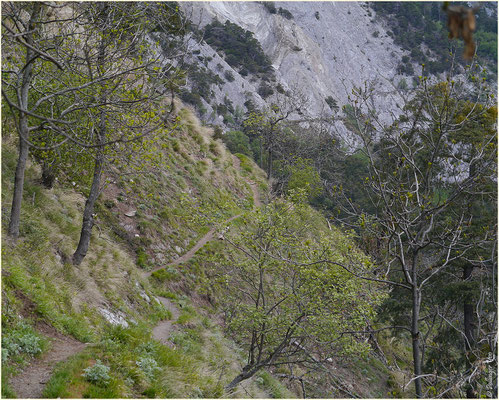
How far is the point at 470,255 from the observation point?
12.8m

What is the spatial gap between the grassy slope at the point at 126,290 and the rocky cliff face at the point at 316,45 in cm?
4852

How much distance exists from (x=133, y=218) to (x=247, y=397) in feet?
28.3

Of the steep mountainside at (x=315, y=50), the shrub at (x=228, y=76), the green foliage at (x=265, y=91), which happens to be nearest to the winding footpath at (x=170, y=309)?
the steep mountainside at (x=315, y=50)

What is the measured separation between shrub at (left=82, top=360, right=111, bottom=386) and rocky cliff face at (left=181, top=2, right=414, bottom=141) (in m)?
59.0

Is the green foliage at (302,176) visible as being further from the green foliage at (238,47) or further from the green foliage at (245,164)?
the green foliage at (238,47)

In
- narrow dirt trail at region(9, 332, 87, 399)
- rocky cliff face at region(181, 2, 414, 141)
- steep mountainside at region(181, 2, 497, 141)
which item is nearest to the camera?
narrow dirt trail at region(9, 332, 87, 399)

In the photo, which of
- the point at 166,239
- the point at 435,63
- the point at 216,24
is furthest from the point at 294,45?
the point at 166,239

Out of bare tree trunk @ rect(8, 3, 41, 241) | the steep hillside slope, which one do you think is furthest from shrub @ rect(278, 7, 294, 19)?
bare tree trunk @ rect(8, 3, 41, 241)

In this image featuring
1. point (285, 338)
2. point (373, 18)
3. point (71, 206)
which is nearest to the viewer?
point (285, 338)

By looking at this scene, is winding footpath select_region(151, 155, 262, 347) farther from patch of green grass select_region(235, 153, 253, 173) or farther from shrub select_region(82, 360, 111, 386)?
patch of green grass select_region(235, 153, 253, 173)

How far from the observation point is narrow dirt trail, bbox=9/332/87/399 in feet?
15.1

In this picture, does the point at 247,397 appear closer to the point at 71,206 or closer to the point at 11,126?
the point at 71,206

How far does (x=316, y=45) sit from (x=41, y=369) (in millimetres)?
88702

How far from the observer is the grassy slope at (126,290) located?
5672 mm
